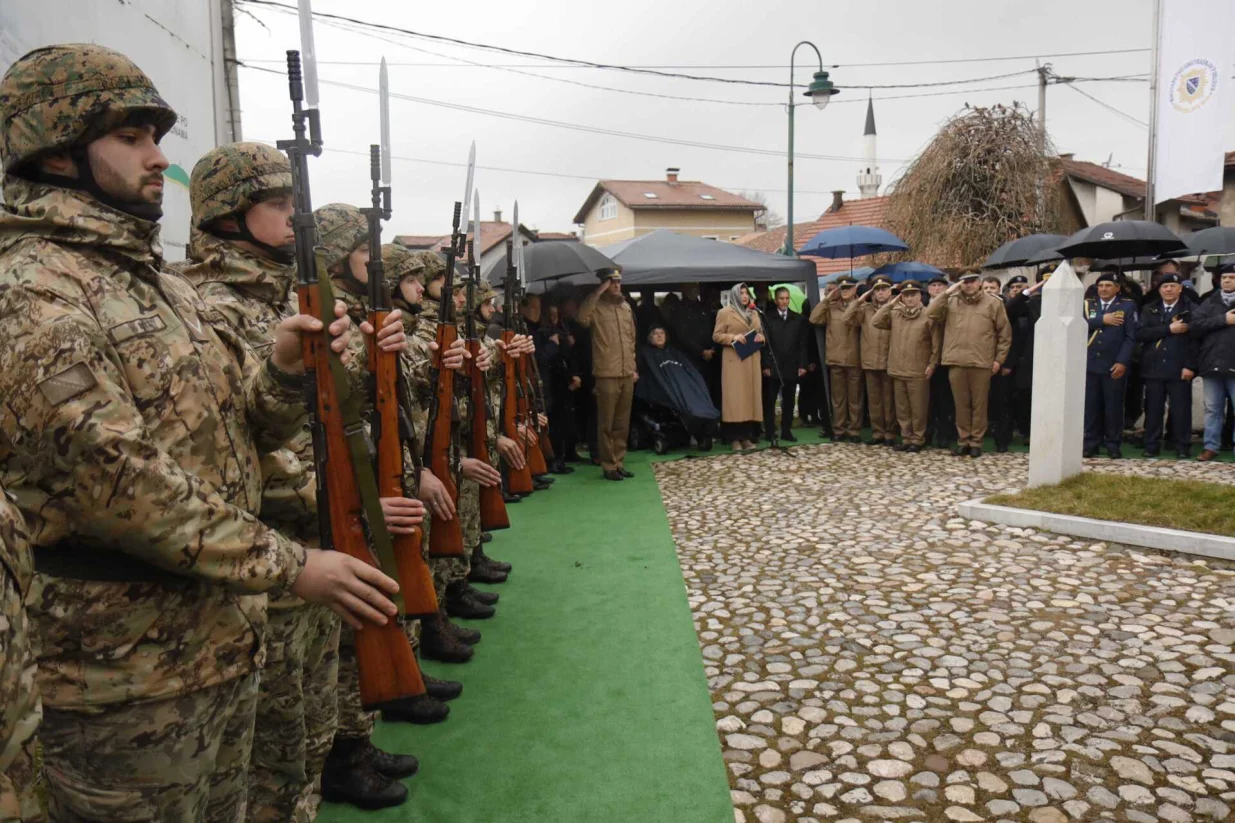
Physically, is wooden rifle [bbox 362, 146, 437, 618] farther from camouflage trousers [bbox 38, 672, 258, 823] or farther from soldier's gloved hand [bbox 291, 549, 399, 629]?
camouflage trousers [bbox 38, 672, 258, 823]

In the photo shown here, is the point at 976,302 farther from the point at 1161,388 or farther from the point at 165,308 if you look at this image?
the point at 165,308

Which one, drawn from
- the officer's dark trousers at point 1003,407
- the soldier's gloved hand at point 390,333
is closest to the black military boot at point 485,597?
the soldier's gloved hand at point 390,333

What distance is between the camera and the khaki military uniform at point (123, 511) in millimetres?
1439

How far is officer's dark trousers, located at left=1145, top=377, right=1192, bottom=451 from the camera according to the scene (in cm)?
925

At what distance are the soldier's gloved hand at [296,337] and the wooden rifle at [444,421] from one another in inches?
68.6

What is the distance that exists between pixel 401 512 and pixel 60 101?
3.83 feet

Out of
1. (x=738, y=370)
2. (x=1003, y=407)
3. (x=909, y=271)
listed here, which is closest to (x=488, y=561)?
(x=738, y=370)

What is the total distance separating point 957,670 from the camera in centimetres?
397

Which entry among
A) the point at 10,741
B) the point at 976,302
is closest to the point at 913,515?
the point at 976,302

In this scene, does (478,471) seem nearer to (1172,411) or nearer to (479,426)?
(479,426)

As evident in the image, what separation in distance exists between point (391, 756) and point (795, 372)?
874 centimetres

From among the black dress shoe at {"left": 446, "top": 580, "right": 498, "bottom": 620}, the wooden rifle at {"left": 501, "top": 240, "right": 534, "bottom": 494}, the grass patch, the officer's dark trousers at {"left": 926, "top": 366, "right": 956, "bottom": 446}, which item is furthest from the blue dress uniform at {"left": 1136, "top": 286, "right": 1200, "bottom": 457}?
the black dress shoe at {"left": 446, "top": 580, "right": 498, "bottom": 620}

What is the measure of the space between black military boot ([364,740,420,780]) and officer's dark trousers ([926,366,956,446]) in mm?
8218

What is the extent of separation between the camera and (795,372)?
11.2 meters
